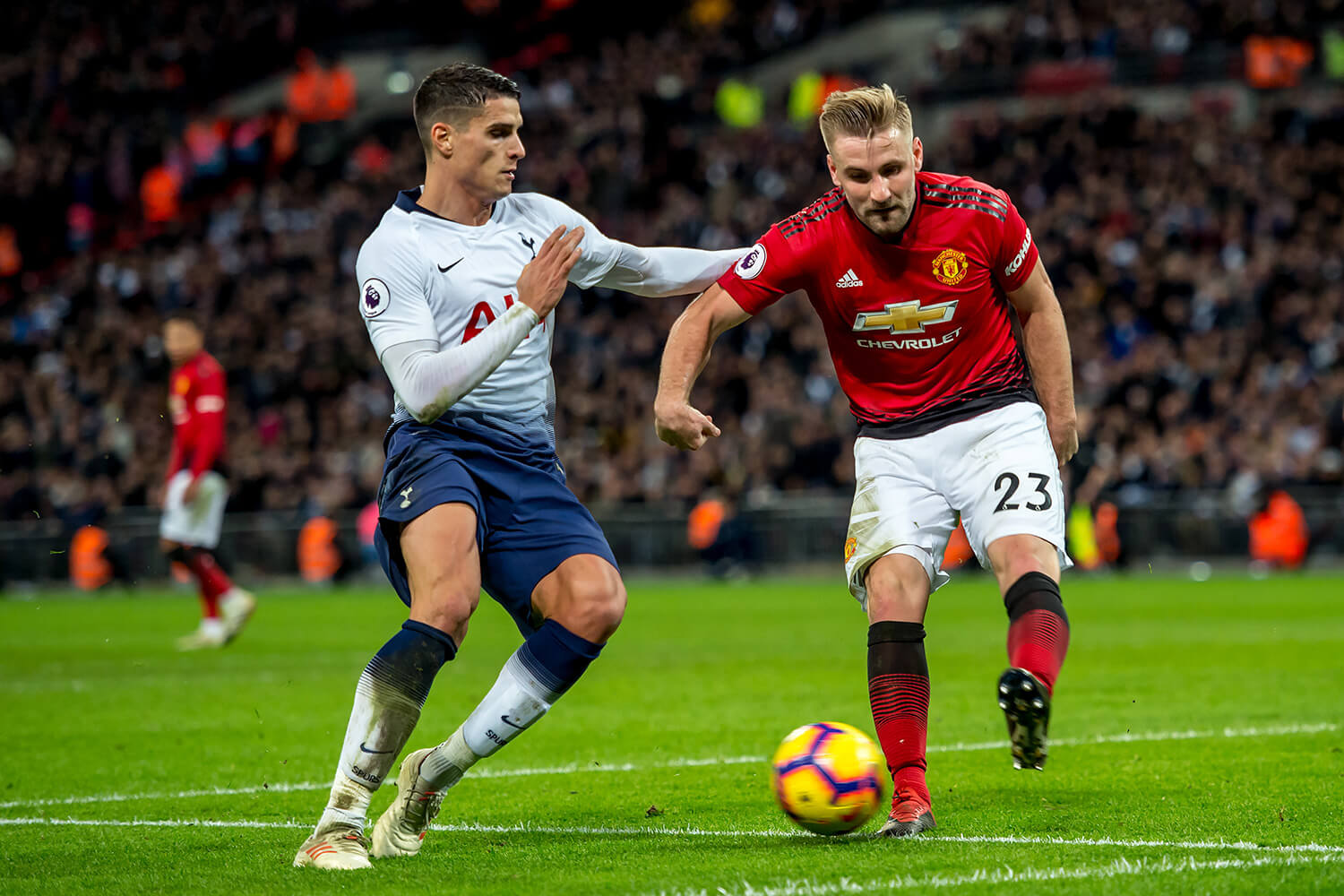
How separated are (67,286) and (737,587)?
16.2 metres

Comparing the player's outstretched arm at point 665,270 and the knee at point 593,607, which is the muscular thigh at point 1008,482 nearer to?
the player's outstretched arm at point 665,270

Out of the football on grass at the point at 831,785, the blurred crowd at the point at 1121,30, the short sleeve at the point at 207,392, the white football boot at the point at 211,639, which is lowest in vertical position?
the white football boot at the point at 211,639

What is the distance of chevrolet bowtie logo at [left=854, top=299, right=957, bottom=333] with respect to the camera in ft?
19.1

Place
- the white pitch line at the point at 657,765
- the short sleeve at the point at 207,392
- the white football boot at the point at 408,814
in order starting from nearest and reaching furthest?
the white football boot at the point at 408,814, the white pitch line at the point at 657,765, the short sleeve at the point at 207,392

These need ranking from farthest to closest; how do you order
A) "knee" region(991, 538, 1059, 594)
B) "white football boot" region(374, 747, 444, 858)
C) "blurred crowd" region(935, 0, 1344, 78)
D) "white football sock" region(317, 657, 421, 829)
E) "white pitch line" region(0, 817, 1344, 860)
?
"blurred crowd" region(935, 0, 1344, 78) < "knee" region(991, 538, 1059, 594) < "white football boot" region(374, 747, 444, 858) < "white football sock" region(317, 657, 421, 829) < "white pitch line" region(0, 817, 1344, 860)

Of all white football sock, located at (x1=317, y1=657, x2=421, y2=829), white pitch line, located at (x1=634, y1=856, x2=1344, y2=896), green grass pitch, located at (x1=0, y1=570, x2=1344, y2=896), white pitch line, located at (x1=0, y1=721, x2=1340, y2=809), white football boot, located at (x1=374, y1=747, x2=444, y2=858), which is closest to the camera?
white pitch line, located at (x1=634, y1=856, x2=1344, y2=896)

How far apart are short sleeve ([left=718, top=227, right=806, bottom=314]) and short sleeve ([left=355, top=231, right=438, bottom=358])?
1.03 m

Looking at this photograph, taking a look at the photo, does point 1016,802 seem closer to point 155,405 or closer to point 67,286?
point 155,405

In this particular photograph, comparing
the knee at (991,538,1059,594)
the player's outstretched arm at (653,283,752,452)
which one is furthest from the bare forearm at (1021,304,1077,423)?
the player's outstretched arm at (653,283,752,452)

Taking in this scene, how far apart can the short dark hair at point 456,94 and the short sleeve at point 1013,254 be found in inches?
64.0

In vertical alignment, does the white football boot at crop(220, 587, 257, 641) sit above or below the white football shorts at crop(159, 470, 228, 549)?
below

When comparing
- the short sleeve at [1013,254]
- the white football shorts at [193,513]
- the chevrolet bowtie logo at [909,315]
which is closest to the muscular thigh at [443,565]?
the chevrolet bowtie logo at [909,315]

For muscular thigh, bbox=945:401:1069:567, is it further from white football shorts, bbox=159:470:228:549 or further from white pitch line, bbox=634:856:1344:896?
white football shorts, bbox=159:470:228:549

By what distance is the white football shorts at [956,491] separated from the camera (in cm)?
569
